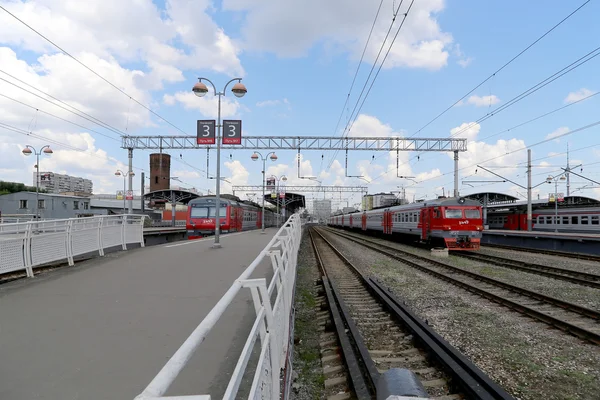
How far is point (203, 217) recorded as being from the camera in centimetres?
2506

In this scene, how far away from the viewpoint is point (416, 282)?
11141 millimetres

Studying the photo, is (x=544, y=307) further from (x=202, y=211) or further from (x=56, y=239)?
(x=202, y=211)

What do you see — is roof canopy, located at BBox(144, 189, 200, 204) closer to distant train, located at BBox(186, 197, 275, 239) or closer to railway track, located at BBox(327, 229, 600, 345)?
distant train, located at BBox(186, 197, 275, 239)

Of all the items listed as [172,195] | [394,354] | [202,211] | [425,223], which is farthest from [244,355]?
[172,195]

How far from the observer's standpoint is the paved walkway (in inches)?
119

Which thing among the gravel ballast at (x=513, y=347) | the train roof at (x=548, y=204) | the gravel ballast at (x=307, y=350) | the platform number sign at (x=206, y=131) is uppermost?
the platform number sign at (x=206, y=131)

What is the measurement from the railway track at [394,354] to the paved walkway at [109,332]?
1508 mm

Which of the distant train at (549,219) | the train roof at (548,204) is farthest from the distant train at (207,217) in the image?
the train roof at (548,204)

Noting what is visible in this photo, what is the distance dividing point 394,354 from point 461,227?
47.9 ft

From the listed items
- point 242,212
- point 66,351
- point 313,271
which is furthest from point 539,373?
point 242,212

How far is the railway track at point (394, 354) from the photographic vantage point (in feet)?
14.0

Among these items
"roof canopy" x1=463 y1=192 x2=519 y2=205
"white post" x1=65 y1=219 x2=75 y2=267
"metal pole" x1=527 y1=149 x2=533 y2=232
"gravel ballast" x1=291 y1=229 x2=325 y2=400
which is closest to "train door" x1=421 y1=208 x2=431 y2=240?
"gravel ballast" x1=291 y1=229 x2=325 y2=400

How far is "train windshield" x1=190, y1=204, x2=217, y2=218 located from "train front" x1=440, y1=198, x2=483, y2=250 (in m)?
14.6

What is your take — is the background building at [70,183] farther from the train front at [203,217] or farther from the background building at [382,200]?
the train front at [203,217]
